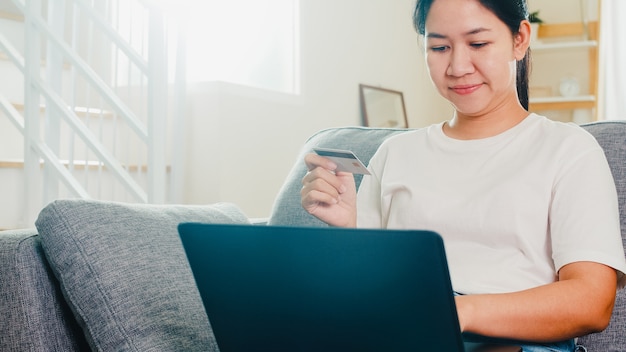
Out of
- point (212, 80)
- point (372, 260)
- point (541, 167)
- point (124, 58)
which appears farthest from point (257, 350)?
point (124, 58)

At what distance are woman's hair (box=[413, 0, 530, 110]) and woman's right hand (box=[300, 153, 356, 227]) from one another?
0.30 meters

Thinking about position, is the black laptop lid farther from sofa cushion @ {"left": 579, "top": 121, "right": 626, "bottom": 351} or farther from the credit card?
sofa cushion @ {"left": 579, "top": 121, "right": 626, "bottom": 351}

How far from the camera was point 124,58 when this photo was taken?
384 cm

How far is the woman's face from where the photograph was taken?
3.87ft

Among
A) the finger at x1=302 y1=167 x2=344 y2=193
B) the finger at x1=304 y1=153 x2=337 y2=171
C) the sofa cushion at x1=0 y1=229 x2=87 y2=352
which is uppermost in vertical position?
the finger at x1=304 y1=153 x2=337 y2=171

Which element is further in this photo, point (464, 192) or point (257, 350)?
point (464, 192)

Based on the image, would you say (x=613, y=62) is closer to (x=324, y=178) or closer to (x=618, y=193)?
(x=618, y=193)

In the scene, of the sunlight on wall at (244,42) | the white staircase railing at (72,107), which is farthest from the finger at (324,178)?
the sunlight on wall at (244,42)

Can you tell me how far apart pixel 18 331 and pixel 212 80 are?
238 centimetres

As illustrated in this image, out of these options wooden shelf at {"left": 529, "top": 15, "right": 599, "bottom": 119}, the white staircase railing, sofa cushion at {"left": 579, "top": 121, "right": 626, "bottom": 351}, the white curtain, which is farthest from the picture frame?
sofa cushion at {"left": 579, "top": 121, "right": 626, "bottom": 351}

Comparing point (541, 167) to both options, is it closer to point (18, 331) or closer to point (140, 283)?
point (140, 283)

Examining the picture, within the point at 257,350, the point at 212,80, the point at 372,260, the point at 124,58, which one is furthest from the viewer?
the point at 124,58

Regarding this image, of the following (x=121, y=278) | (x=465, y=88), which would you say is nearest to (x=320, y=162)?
(x=465, y=88)

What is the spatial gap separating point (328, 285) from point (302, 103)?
10.6ft
